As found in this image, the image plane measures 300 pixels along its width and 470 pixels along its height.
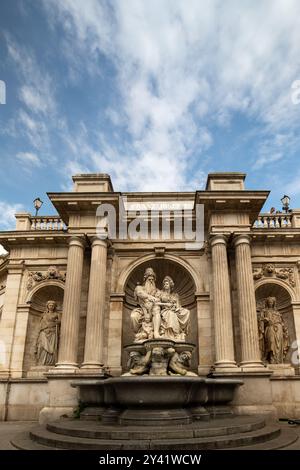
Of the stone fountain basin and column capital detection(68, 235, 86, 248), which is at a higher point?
column capital detection(68, 235, 86, 248)

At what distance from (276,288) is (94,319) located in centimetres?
654

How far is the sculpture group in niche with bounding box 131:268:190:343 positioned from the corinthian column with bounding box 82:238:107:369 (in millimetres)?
1050

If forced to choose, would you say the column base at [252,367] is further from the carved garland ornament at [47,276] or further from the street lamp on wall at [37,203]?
the street lamp on wall at [37,203]

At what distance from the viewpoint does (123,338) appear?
40.6 ft

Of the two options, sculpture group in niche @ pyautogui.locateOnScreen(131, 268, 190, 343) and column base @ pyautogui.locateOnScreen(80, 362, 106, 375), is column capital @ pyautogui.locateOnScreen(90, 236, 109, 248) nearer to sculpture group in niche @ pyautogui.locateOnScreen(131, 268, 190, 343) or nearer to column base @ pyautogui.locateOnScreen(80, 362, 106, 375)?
sculpture group in niche @ pyautogui.locateOnScreen(131, 268, 190, 343)

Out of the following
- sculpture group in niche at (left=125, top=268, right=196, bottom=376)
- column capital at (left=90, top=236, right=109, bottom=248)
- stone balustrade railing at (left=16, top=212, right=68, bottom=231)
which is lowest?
sculpture group in niche at (left=125, top=268, right=196, bottom=376)

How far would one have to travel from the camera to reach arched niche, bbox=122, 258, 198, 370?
12609 millimetres

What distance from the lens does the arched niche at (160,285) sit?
496 inches

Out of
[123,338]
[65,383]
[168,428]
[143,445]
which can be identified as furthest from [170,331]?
[143,445]

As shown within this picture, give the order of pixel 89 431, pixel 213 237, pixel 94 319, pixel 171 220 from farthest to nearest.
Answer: pixel 171 220
pixel 213 237
pixel 94 319
pixel 89 431

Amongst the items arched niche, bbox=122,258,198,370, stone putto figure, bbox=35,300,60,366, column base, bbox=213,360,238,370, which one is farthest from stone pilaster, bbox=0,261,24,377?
column base, bbox=213,360,238,370

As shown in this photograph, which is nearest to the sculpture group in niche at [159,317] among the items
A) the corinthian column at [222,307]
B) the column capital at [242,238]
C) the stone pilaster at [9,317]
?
the corinthian column at [222,307]

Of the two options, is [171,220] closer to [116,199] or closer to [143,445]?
[116,199]

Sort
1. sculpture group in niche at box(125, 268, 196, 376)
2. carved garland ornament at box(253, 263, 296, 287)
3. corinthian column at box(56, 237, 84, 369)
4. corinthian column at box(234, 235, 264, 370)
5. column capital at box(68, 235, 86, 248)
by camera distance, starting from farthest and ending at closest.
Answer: carved garland ornament at box(253, 263, 296, 287)
column capital at box(68, 235, 86, 248)
corinthian column at box(56, 237, 84, 369)
corinthian column at box(234, 235, 264, 370)
sculpture group in niche at box(125, 268, 196, 376)
